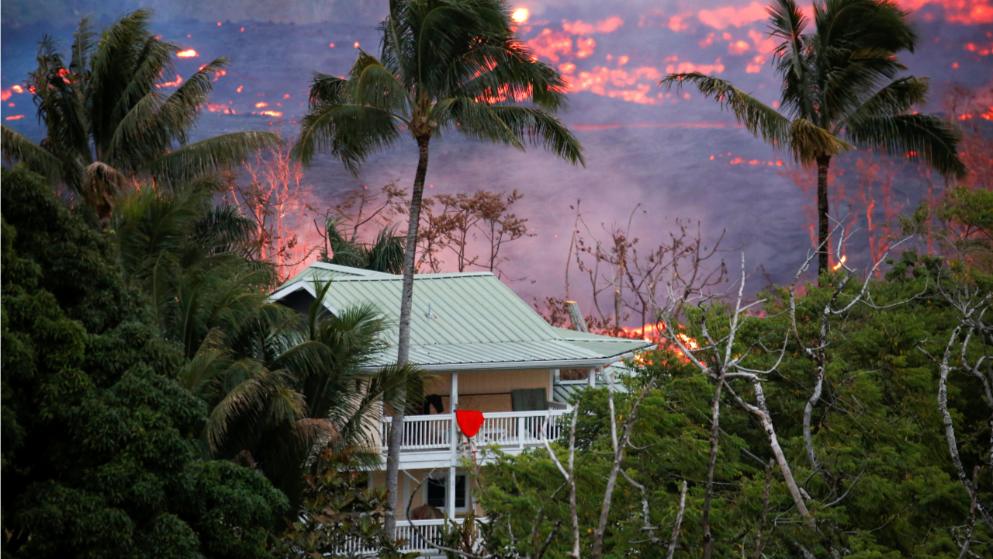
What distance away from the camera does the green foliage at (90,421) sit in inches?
456

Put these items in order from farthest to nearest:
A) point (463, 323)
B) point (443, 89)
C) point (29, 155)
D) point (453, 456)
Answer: point (463, 323)
point (453, 456)
point (29, 155)
point (443, 89)

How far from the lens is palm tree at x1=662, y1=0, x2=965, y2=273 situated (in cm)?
2311

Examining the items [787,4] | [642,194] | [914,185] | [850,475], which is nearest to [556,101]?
[787,4]

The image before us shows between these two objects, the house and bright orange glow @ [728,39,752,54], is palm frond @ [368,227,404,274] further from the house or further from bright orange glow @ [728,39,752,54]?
bright orange glow @ [728,39,752,54]

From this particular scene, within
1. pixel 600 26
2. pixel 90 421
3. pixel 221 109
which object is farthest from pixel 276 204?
pixel 90 421

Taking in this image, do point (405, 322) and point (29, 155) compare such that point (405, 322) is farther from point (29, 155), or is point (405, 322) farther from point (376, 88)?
point (29, 155)

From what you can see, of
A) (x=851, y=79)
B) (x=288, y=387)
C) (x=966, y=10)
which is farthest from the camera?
(x=966, y=10)

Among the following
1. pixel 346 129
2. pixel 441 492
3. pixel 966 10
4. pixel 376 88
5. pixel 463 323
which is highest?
pixel 966 10

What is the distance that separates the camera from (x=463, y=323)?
2595 centimetres

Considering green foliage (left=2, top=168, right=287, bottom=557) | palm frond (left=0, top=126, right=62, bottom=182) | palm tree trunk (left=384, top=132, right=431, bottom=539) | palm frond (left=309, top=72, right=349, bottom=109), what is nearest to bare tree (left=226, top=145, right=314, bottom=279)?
palm frond (left=0, top=126, right=62, bottom=182)

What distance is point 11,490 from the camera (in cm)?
1182

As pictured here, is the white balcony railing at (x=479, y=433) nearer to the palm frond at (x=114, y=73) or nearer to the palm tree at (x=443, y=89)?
the palm tree at (x=443, y=89)

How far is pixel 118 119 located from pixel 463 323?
27.8 feet

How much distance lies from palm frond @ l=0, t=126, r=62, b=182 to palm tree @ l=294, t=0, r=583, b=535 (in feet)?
15.5
